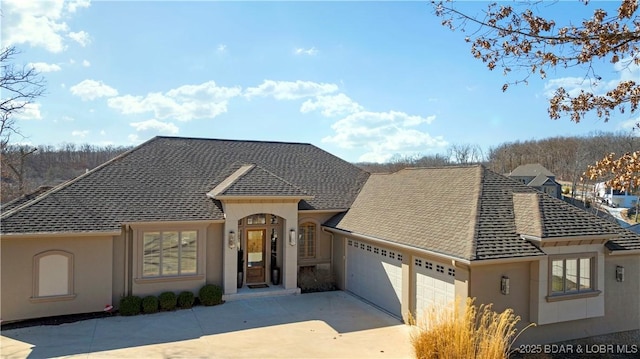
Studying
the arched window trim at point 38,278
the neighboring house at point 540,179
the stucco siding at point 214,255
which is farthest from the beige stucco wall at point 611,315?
the neighboring house at point 540,179

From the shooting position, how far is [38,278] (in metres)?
13.0

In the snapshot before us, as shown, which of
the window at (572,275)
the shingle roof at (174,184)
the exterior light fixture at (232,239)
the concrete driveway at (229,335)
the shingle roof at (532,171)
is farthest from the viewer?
the shingle roof at (532,171)

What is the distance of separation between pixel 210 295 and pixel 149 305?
208cm

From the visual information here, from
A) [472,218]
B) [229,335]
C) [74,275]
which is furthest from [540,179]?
[74,275]

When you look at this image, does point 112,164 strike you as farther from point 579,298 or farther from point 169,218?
point 579,298

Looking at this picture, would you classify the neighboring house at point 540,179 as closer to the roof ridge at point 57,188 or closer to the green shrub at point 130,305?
the roof ridge at point 57,188

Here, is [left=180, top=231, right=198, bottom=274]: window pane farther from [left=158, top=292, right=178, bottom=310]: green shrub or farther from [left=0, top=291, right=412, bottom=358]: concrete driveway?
[left=0, top=291, right=412, bottom=358]: concrete driveway

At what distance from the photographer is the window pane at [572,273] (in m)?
11.8

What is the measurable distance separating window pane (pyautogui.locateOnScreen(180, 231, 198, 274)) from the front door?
2696mm

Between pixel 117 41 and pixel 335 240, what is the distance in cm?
1166

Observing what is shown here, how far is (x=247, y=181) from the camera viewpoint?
1659cm

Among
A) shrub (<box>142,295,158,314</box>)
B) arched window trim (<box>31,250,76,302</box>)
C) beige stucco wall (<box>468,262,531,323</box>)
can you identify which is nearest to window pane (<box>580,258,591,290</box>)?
beige stucco wall (<box>468,262,531,323</box>)

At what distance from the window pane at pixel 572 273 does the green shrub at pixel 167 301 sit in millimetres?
12775

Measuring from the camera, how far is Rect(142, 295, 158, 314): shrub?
13898mm
